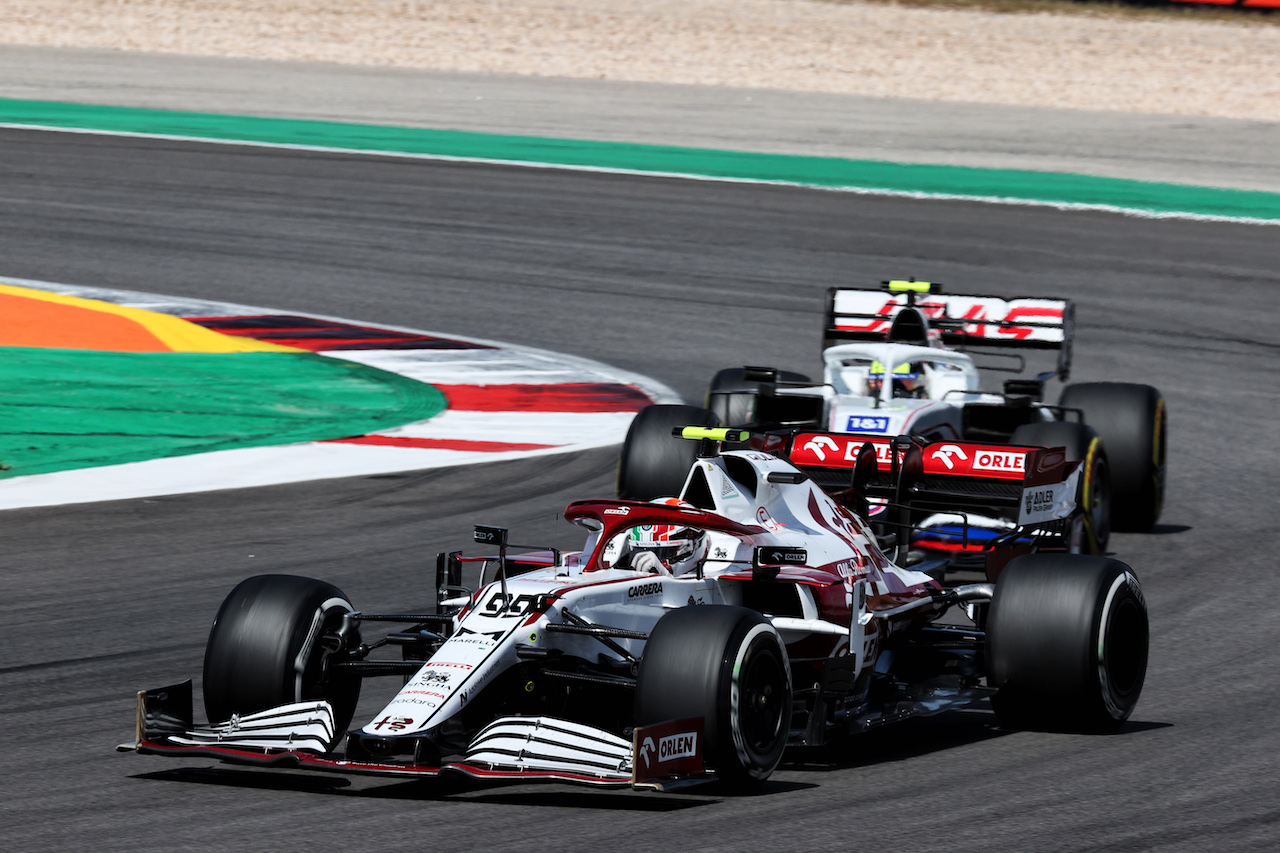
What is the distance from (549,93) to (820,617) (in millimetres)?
29058

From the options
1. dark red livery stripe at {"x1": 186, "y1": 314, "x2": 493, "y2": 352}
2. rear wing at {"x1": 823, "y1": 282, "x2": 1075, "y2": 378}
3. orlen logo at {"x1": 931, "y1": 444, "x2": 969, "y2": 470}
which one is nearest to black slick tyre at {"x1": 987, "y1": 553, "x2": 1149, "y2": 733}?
orlen logo at {"x1": 931, "y1": 444, "x2": 969, "y2": 470}

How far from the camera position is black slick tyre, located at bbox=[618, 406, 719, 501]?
12547mm

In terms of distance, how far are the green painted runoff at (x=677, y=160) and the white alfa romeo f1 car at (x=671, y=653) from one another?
1864 cm

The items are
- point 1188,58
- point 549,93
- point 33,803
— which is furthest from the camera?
point 1188,58

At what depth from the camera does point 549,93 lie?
120ft

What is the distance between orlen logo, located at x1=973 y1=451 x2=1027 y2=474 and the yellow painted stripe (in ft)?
30.4

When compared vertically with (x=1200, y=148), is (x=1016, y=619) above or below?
below

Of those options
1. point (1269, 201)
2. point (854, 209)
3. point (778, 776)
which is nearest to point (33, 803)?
point (778, 776)

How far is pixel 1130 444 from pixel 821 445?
2616 mm

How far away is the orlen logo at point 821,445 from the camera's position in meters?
12.1

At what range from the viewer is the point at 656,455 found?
1262 centimetres

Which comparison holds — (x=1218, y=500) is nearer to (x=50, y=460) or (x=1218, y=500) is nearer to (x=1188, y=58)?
(x=50, y=460)

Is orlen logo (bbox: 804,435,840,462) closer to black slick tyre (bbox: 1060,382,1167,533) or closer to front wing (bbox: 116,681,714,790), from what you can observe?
black slick tyre (bbox: 1060,382,1167,533)

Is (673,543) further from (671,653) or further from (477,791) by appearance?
(477,791)
